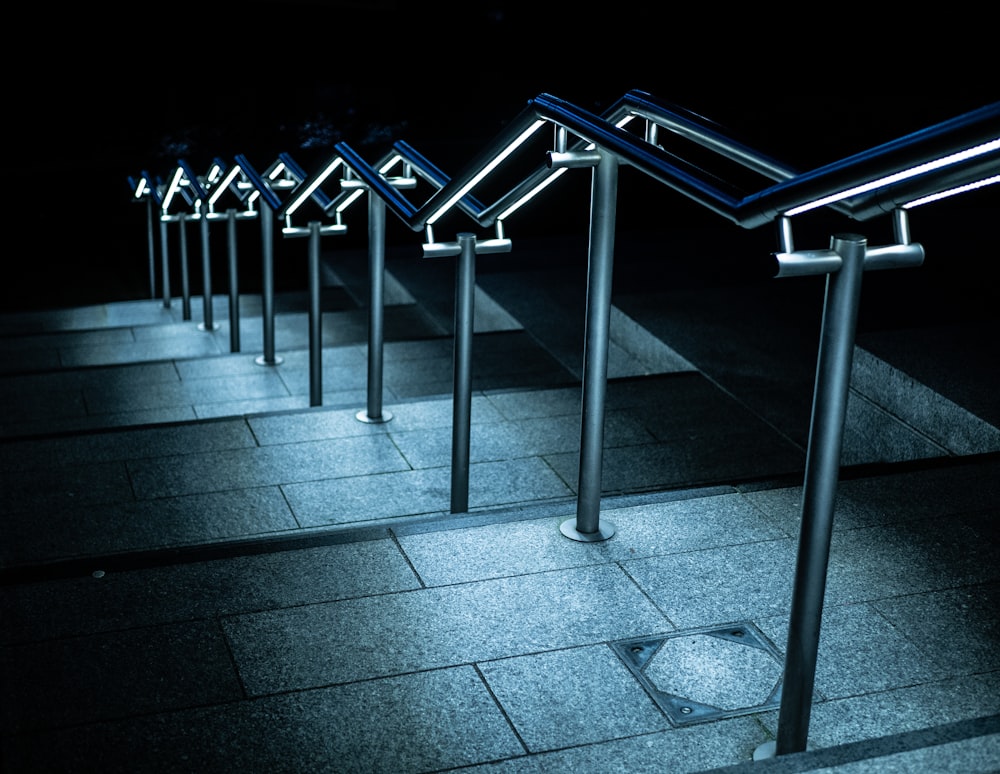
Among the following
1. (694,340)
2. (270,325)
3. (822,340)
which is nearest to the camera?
(822,340)

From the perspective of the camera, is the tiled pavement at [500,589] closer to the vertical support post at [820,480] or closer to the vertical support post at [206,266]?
the vertical support post at [820,480]

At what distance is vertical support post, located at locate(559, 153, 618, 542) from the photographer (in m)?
2.69

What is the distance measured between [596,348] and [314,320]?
260 cm

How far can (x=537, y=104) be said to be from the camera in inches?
101

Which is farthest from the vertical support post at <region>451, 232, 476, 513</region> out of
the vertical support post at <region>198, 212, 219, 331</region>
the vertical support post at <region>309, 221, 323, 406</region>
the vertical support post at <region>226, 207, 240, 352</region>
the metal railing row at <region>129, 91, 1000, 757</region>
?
the vertical support post at <region>198, 212, 219, 331</region>

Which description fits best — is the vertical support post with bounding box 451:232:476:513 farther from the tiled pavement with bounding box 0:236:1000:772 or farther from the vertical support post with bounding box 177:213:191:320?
the vertical support post with bounding box 177:213:191:320

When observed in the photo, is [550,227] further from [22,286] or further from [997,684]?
[997,684]

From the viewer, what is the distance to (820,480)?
5.95ft

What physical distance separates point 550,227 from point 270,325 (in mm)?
5389

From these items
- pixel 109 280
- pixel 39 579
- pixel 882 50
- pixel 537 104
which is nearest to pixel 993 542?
pixel 537 104

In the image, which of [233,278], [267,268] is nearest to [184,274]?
[233,278]

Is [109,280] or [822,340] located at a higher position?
[822,340]

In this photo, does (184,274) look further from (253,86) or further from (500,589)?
(500,589)

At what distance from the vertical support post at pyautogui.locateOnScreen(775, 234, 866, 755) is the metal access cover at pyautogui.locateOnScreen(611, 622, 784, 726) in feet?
0.74
